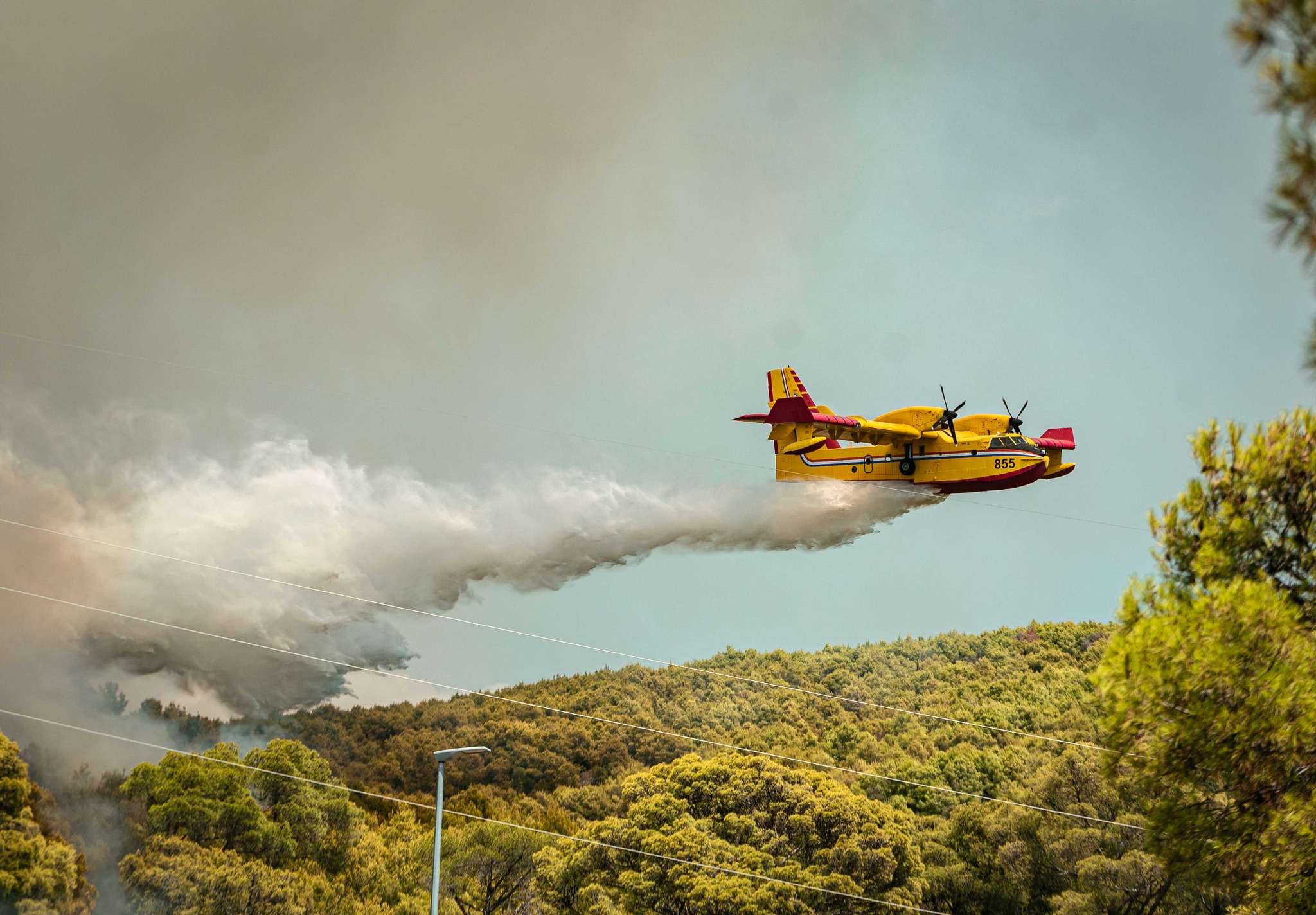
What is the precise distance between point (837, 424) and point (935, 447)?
132 inches

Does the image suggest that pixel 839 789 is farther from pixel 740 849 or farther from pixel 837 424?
pixel 837 424

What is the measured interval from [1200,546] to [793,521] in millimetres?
21347

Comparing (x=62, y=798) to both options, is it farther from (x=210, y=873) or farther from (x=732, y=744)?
(x=732, y=744)

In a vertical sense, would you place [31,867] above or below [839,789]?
below

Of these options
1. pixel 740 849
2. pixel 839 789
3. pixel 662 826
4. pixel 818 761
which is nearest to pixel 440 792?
Result: pixel 740 849

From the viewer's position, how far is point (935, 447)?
103 feet

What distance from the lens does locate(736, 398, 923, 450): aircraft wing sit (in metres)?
30.0

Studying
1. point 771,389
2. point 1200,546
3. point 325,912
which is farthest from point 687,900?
point 1200,546

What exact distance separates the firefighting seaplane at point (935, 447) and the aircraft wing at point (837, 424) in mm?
A: 24

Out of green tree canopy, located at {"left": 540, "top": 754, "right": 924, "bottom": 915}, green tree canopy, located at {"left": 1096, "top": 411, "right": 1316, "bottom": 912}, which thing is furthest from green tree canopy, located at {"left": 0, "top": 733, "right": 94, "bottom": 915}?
green tree canopy, located at {"left": 1096, "top": 411, "right": 1316, "bottom": 912}

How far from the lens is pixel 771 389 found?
3816cm

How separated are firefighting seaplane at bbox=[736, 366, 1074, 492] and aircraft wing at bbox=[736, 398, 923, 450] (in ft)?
0.08

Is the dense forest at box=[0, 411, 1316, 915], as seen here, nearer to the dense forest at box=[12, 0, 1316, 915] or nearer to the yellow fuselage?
the dense forest at box=[12, 0, 1316, 915]

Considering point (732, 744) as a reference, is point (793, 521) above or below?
above
